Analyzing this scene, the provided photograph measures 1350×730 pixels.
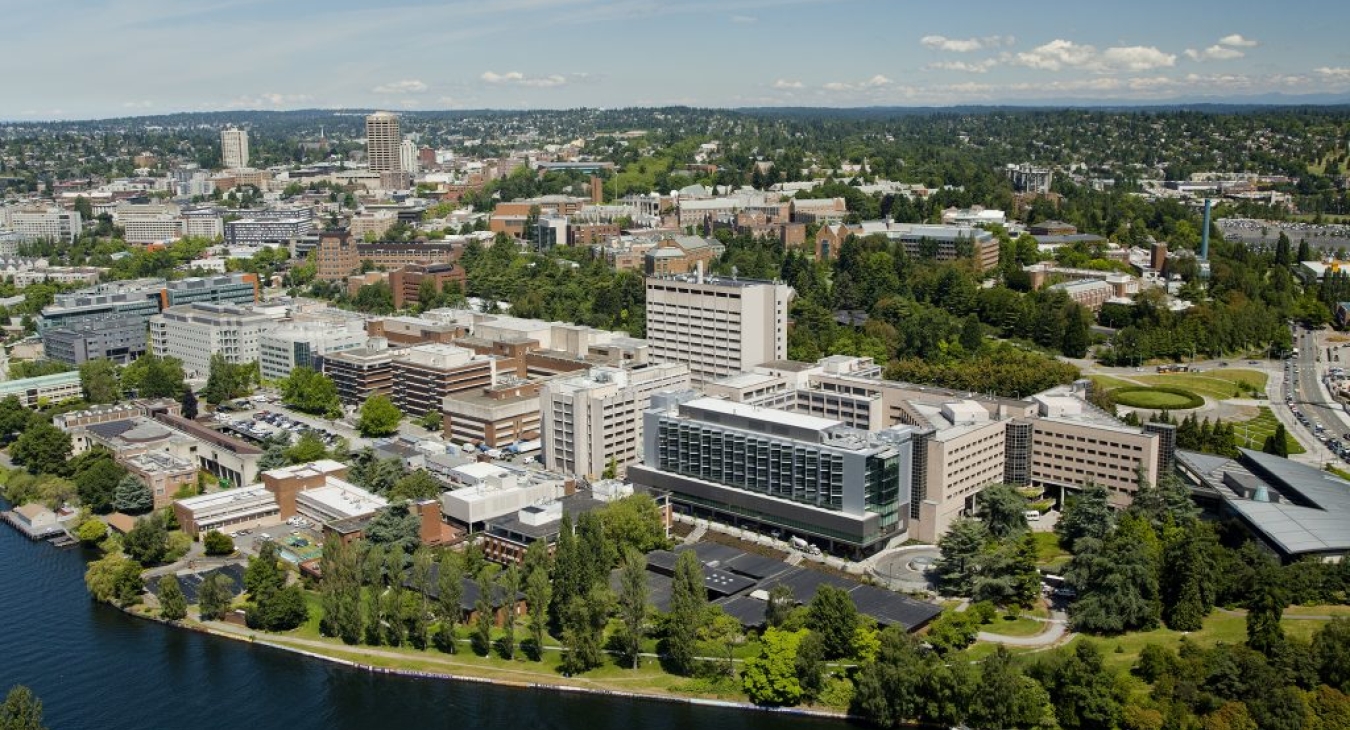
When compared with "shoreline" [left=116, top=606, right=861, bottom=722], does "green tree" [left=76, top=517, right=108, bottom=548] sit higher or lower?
higher

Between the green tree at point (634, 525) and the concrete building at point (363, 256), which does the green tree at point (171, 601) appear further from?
the concrete building at point (363, 256)

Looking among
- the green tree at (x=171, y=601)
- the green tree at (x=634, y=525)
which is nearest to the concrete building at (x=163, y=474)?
the green tree at (x=171, y=601)

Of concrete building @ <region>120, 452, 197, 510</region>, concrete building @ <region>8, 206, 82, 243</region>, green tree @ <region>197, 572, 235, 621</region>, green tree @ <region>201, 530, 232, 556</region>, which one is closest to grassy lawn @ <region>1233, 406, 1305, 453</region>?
green tree @ <region>197, 572, 235, 621</region>

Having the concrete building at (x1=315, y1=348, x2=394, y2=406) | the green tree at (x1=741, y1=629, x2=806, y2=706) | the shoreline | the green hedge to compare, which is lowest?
the shoreline

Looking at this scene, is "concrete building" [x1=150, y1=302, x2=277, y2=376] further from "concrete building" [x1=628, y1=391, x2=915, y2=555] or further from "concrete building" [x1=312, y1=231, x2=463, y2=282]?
"concrete building" [x1=628, y1=391, x2=915, y2=555]

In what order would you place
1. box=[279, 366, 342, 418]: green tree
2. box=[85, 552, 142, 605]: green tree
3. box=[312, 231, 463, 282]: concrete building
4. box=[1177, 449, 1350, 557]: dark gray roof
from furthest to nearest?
box=[312, 231, 463, 282]: concrete building → box=[279, 366, 342, 418]: green tree → box=[85, 552, 142, 605]: green tree → box=[1177, 449, 1350, 557]: dark gray roof

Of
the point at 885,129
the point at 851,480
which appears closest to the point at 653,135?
the point at 885,129

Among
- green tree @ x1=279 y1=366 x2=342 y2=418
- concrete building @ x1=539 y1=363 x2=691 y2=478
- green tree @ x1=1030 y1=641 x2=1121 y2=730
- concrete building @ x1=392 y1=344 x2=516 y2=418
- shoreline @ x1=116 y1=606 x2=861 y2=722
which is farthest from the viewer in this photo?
green tree @ x1=279 y1=366 x2=342 y2=418
